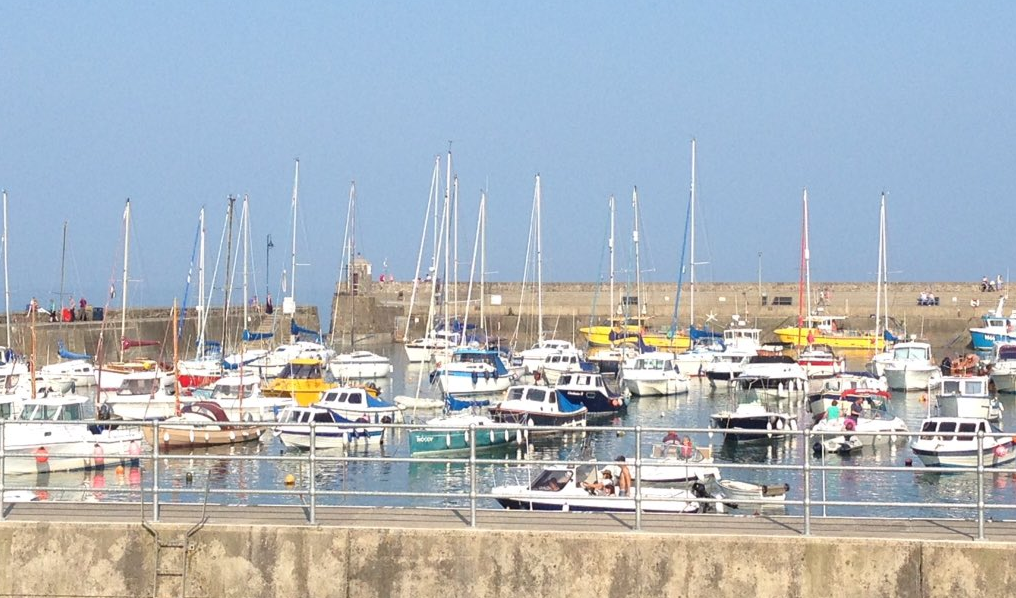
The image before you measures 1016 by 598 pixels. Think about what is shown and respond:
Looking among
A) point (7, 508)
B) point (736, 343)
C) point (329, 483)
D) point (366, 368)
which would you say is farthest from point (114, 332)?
point (7, 508)

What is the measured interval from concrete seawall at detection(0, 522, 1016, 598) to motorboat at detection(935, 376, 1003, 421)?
131 feet

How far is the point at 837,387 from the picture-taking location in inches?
2249

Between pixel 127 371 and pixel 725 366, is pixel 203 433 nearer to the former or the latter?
pixel 127 371

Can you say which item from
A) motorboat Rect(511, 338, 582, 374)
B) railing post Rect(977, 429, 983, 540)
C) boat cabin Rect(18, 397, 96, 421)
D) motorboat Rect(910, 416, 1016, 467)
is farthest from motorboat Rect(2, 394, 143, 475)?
motorboat Rect(511, 338, 582, 374)

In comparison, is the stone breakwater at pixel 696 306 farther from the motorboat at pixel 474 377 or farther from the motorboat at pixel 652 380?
the motorboat at pixel 474 377

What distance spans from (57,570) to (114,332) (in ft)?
212

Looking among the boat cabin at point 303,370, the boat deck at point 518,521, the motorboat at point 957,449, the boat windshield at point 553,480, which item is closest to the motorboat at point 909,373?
the boat cabin at point 303,370

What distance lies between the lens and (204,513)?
445 inches

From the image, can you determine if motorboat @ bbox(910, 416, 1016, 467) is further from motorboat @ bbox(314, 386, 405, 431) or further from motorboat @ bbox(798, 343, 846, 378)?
motorboat @ bbox(798, 343, 846, 378)

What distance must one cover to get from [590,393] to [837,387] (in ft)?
37.5

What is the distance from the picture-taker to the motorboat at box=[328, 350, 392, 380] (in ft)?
230

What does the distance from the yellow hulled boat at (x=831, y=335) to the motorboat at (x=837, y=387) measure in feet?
78.3

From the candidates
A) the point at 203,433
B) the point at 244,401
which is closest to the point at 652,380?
the point at 244,401

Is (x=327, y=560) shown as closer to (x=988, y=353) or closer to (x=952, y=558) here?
(x=952, y=558)
